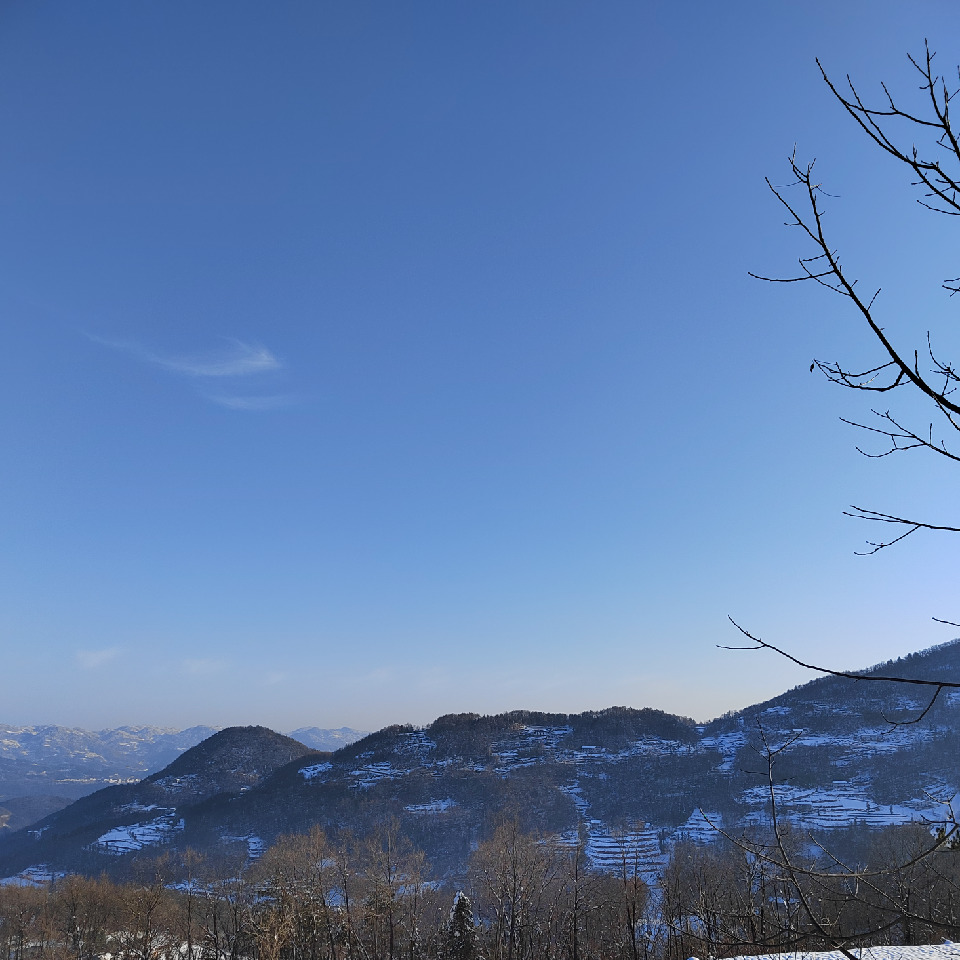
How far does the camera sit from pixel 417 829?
108 metres

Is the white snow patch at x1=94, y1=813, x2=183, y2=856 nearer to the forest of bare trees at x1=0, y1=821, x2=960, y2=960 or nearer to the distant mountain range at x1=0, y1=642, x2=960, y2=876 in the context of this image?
the distant mountain range at x1=0, y1=642, x2=960, y2=876

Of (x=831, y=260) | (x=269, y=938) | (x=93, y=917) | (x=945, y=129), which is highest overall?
(x=945, y=129)

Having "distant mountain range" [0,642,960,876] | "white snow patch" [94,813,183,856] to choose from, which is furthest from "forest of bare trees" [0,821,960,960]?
"white snow patch" [94,813,183,856]

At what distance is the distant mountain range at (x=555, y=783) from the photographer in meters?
99.2

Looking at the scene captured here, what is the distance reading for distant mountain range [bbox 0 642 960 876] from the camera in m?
99.2

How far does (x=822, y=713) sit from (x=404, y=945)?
132 metres

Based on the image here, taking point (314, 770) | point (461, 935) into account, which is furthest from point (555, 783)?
point (461, 935)

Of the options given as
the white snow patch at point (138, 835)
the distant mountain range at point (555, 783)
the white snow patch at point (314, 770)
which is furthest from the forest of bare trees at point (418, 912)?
the white snow patch at point (314, 770)

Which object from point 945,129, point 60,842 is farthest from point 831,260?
point 60,842

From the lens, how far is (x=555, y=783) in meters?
132

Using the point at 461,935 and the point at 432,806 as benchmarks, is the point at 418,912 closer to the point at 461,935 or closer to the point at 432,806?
the point at 461,935

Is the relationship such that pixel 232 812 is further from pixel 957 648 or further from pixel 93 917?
pixel 957 648

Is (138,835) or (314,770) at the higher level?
(314,770)

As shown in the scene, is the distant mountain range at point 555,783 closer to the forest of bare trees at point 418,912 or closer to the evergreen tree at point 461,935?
the forest of bare trees at point 418,912
